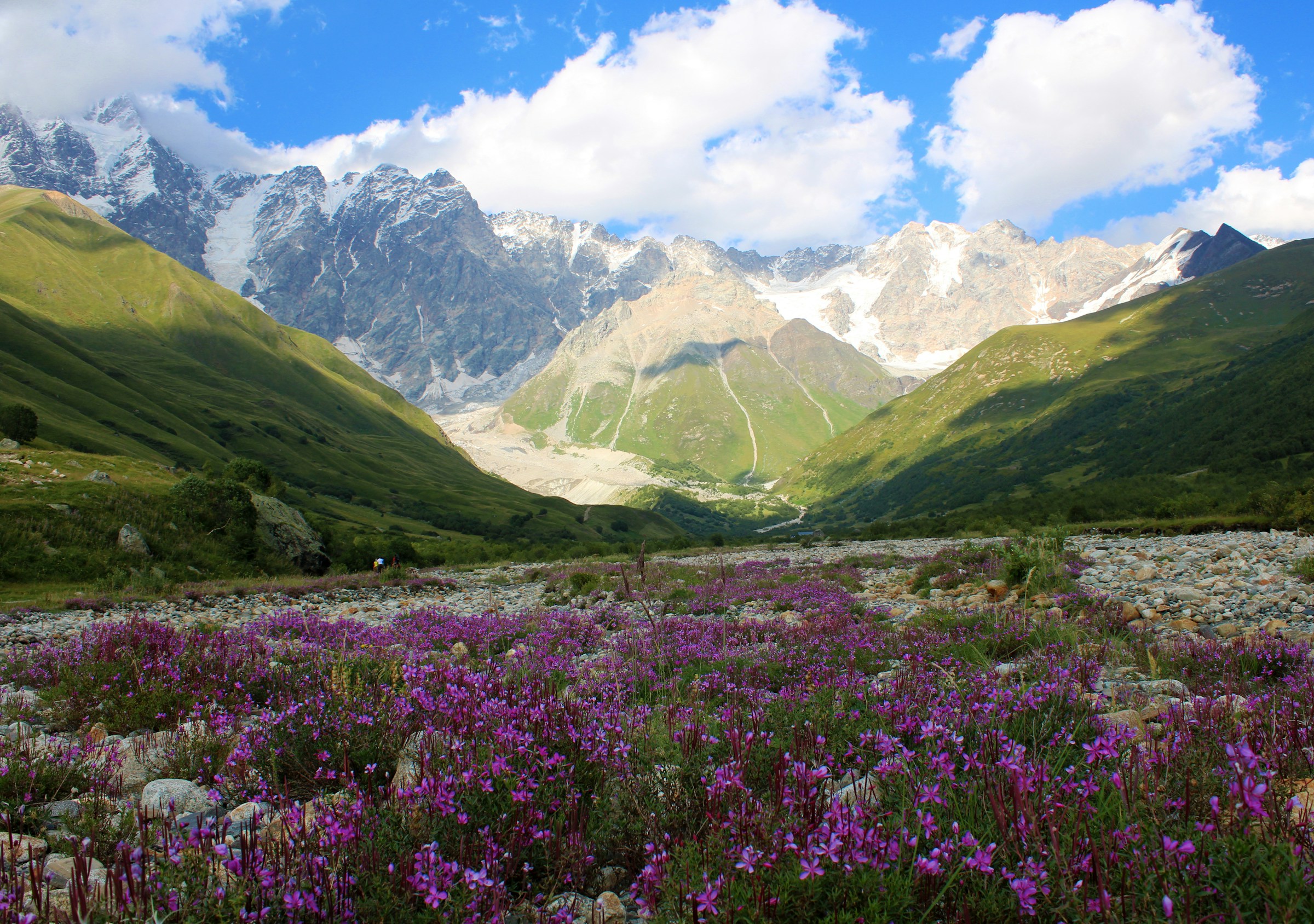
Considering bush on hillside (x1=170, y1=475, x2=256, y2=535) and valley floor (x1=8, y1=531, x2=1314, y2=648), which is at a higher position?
bush on hillside (x1=170, y1=475, x2=256, y2=535)

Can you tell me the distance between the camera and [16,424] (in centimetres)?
5409

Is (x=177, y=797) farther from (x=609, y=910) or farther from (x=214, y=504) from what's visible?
(x=214, y=504)

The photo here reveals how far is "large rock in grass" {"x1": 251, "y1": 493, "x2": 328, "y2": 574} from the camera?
35.3 m

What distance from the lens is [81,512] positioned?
88.6 feet

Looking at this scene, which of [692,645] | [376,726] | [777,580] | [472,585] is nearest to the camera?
[376,726]

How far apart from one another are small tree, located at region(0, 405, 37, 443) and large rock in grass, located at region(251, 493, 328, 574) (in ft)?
111

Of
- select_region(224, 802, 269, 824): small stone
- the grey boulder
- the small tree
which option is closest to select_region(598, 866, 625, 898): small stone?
select_region(224, 802, 269, 824): small stone

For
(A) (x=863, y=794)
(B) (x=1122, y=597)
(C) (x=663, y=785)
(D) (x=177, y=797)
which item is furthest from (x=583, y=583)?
(A) (x=863, y=794)

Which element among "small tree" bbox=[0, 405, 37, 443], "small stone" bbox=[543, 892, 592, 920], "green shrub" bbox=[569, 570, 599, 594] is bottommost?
"green shrub" bbox=[569, 570, 599, 594]

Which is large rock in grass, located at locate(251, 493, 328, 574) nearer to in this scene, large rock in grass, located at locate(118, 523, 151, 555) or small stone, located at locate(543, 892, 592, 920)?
large rock in grass, located at locate(118, 523, 151, 555)

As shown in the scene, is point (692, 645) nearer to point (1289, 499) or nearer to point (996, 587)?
point (996, 587)

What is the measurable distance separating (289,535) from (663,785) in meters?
39.6

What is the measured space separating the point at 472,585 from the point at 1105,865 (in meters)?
31.7

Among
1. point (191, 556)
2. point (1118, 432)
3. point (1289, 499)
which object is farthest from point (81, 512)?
point (1118, 432)
